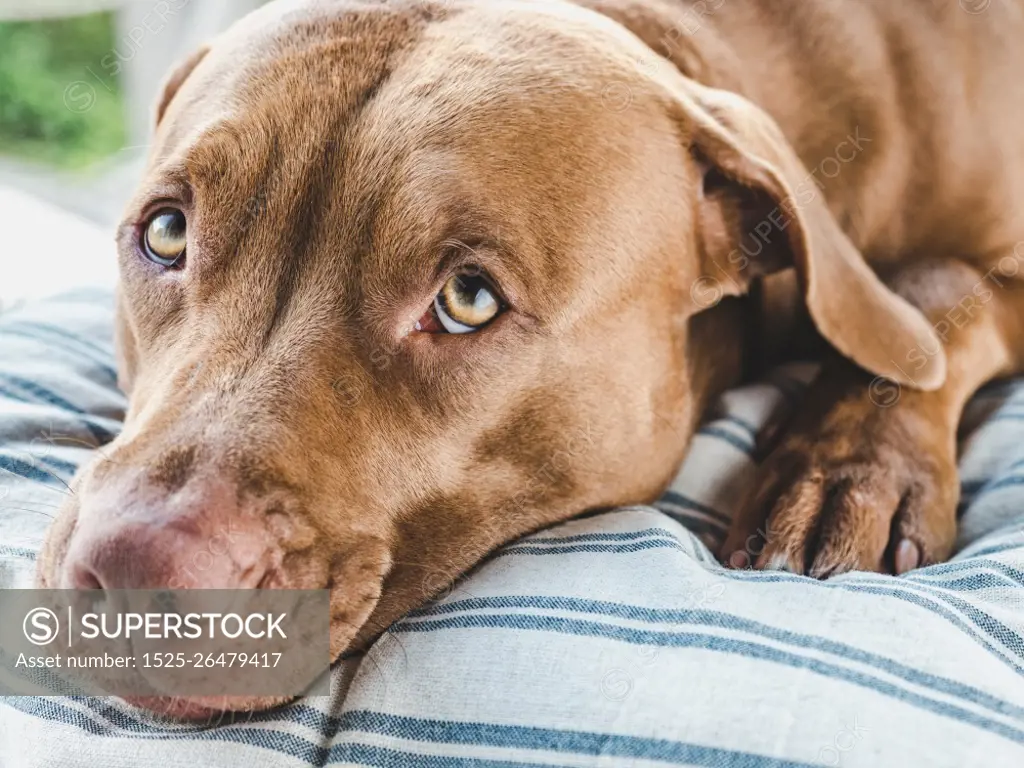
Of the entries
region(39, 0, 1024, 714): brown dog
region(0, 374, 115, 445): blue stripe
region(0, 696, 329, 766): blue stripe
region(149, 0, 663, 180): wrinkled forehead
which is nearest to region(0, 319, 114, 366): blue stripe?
region(0, 374, 115, 445): blue stripe

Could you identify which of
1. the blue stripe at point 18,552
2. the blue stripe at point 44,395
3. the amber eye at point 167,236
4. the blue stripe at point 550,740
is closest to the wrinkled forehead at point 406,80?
the amber eye at point 167,236

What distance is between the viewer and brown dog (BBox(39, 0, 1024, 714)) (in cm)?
152

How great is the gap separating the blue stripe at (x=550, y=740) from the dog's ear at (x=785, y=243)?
969 mm

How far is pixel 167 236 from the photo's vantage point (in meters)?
1.82

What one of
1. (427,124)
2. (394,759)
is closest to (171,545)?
(394,759)

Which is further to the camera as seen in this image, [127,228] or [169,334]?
[127,228]

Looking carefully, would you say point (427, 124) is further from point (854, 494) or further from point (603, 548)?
point (854, 494)

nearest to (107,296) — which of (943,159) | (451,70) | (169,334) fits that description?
(169,334)

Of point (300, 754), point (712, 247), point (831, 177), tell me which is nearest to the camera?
point (300, 754)

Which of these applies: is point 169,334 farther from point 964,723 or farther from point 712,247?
point 964,723

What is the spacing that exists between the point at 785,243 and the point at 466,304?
717mm

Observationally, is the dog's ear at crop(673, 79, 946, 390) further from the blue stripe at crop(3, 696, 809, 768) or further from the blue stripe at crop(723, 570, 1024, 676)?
the blue stripe at crop(3, 696, 809, 768)

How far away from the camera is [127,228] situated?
1886mm

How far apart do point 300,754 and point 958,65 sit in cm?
213
